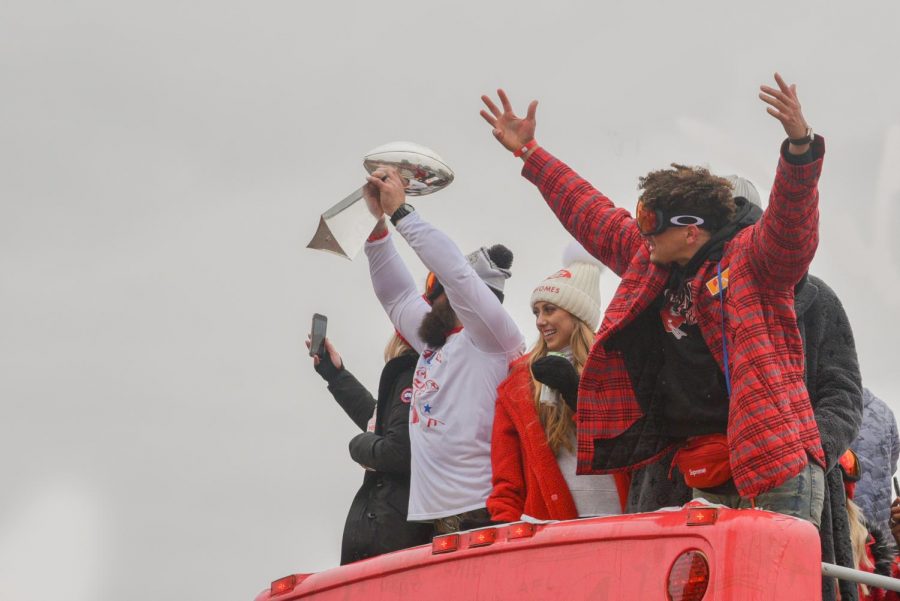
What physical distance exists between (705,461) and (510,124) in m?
1.74

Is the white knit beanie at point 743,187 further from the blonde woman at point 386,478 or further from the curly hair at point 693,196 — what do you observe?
the blonde woman at point 386,478

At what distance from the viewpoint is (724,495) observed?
4.50 metres

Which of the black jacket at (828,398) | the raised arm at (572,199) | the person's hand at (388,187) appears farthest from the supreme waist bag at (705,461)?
the person's hand at (388,187)

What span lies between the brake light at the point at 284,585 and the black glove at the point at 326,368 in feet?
9.20

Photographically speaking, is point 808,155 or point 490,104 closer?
point 808,155

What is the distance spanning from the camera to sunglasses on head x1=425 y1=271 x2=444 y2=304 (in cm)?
661

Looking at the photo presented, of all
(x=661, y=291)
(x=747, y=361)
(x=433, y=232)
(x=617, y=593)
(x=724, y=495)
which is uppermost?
(x=433, y=232)

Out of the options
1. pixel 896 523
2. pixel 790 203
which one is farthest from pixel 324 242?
pixel 896 523

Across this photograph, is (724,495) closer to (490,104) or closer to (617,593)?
(617,593)

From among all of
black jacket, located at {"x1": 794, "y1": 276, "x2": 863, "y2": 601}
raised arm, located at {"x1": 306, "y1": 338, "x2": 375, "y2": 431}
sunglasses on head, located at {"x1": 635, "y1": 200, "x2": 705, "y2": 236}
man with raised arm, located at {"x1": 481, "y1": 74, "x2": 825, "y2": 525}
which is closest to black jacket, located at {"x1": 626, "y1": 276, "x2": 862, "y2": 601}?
black jacket, located at {"x1": 794, "y1": 276, "x2": 863, "y2": 601}

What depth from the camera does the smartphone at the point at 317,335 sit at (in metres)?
7.62

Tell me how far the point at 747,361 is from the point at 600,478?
1521 mm

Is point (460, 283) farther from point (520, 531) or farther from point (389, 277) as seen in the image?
point (520, 531)

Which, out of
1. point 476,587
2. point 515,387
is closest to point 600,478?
point 515,387
